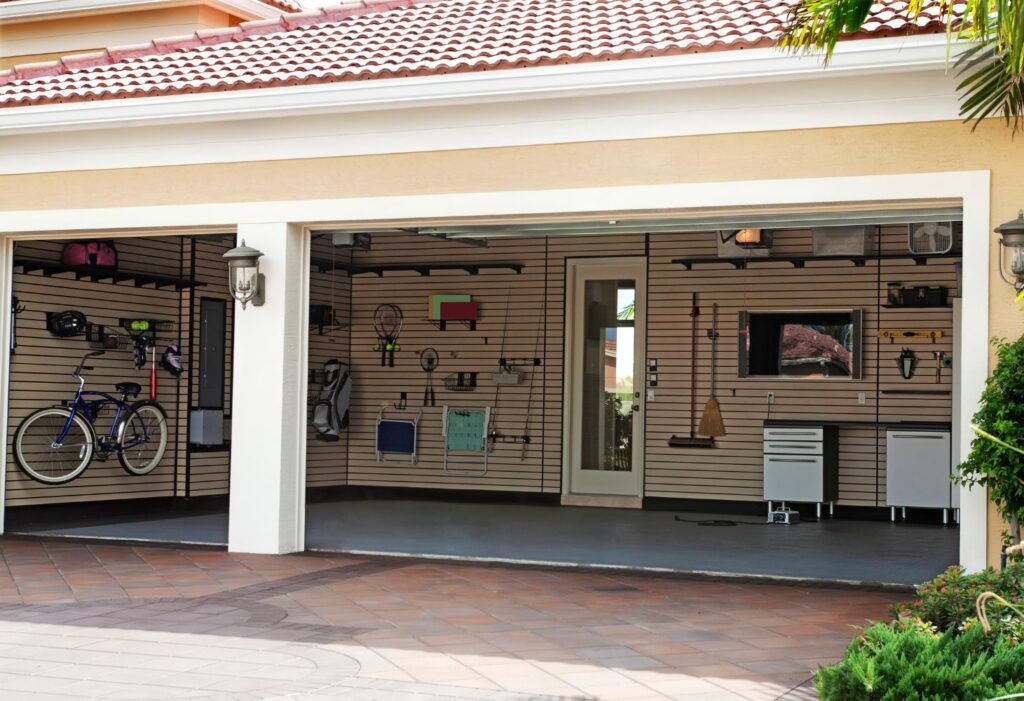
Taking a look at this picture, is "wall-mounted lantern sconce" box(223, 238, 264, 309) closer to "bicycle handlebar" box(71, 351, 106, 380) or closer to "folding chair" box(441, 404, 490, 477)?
"bicycle handlebar" box(71, 351, 106, 380)

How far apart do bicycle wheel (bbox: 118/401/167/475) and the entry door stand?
440 cm

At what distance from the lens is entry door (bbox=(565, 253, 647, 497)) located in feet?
45.8

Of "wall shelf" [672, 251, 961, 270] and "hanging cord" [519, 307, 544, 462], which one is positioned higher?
"wall shelf" [672, 251, 961, 270]

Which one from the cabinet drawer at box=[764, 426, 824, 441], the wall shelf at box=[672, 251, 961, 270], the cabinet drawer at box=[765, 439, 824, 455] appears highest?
the wall shelf at box=[672, 251, 961, 270]

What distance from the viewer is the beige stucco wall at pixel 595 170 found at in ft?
24.4

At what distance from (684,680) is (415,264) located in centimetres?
1009

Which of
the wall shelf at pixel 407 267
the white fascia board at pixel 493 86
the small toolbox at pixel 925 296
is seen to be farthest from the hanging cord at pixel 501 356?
the white fascia board at pixel 493 86

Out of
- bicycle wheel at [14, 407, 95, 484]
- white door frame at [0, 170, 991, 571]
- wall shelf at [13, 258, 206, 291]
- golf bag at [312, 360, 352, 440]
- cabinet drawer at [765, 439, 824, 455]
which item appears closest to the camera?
white door frame at [0, 170, 991, 571]

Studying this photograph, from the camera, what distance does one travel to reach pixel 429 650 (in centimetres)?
580

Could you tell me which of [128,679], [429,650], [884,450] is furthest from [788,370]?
[128,679]

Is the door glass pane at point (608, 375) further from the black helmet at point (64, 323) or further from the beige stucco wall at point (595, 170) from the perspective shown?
the beige stucco wall at point (595, 170)

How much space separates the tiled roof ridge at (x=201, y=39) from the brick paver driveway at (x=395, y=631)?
4.91 metres

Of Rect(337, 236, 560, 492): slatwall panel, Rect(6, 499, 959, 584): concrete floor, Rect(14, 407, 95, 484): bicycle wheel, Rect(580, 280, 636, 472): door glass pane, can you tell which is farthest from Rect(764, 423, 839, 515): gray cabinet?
Rect(14, 407, 95, 484): bicycle wheel

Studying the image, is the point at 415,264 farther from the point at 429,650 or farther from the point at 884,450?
the point at 429,650
